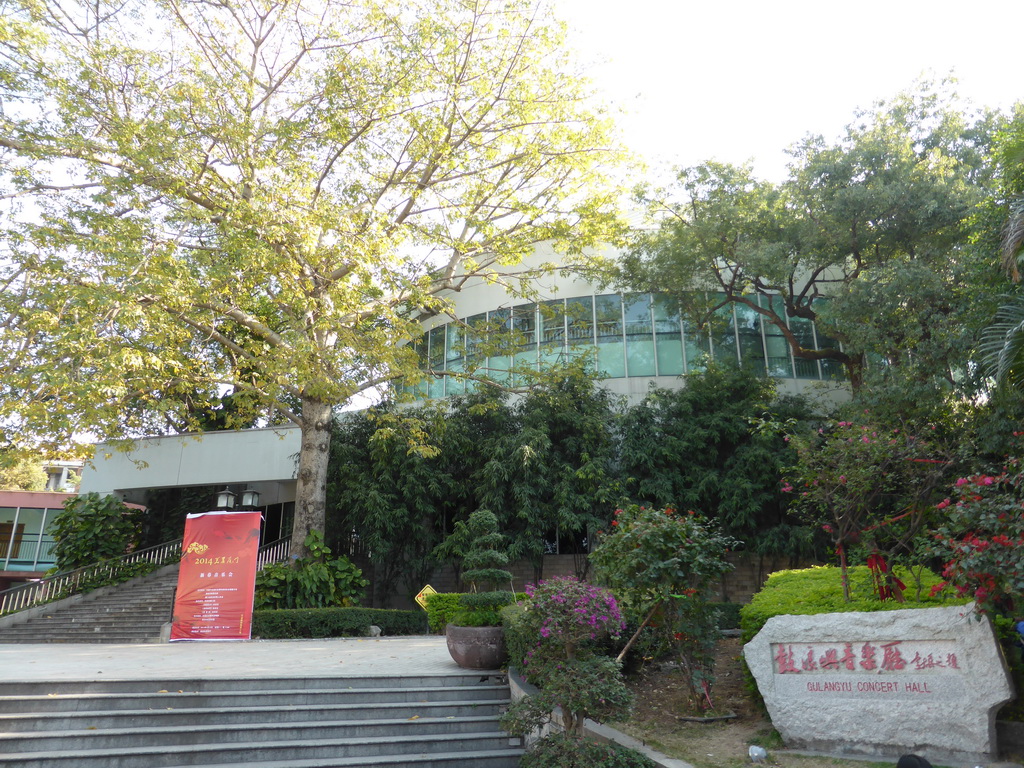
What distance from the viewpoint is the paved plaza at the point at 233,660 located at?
7.46m

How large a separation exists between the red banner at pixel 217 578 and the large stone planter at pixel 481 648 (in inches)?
217

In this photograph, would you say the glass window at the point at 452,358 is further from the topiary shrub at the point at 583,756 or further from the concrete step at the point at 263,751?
the topiary shrub at the point at 583,756

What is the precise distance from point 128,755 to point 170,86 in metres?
10.1

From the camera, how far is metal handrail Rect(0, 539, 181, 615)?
1515 cm

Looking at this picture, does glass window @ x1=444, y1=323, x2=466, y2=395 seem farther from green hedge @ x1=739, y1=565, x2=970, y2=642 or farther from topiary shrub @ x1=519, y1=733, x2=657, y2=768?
topiary shrub @ x1=519, y1=733, x2=657, y2=768

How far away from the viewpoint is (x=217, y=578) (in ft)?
38.9

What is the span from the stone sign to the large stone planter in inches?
113

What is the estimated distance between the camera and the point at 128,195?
1102 cm

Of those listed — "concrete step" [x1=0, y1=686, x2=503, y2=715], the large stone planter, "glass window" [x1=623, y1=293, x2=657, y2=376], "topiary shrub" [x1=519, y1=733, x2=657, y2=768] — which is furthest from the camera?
"glass window" [x1=623, y1=293, x2=657, y2=376]

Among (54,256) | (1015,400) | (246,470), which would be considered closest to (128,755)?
(54,256)

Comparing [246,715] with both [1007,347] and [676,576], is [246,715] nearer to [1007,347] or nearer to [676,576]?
[676,576]

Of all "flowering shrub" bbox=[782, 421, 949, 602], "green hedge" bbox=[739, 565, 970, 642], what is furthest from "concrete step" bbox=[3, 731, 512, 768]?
"flowering shrub" bbox=[782, 421, 949, 602]

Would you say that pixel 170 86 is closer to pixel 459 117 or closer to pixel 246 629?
pixel 459 117

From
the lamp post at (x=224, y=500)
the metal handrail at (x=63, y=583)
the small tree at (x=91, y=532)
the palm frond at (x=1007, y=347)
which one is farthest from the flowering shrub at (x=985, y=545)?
the small tree at (x=91, y=532)
